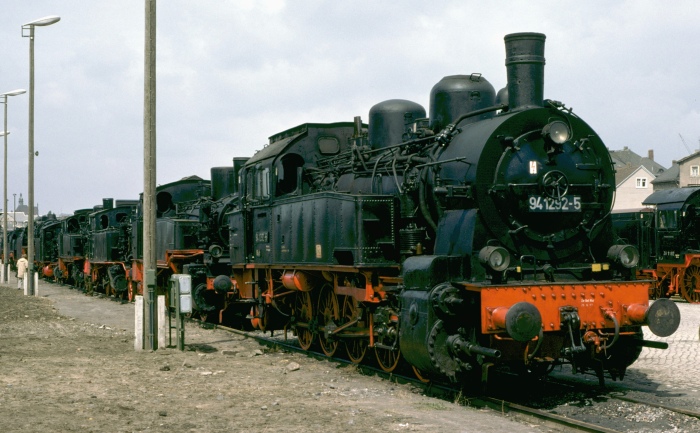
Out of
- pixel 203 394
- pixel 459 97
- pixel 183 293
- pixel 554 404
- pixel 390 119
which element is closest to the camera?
pixel 554 404

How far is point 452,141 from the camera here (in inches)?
391

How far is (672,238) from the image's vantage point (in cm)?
2564

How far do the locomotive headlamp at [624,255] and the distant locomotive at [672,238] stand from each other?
15.6 m

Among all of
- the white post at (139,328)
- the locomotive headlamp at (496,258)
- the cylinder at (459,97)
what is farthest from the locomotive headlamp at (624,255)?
the white post at (139,328)

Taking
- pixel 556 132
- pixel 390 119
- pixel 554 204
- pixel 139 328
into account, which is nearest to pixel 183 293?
pixel 139 328

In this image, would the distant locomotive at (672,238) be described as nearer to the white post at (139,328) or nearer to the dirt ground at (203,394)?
the dirt ground at (203,394)

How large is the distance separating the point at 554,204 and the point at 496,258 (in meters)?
1.11

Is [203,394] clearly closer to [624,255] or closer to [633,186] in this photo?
[624,255]

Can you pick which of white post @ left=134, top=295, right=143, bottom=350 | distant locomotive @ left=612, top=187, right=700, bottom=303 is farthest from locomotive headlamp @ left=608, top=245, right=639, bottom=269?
distant locomotive @ left=612, top=187, right=700, bottom=303

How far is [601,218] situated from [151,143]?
7.24 metres

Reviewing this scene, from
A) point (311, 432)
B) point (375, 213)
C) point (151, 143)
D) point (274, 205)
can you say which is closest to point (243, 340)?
point (274, 205)

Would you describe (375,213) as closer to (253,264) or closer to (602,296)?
(602,296)

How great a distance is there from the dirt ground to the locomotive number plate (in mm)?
2280

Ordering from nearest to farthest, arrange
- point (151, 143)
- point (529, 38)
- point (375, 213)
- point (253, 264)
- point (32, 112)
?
point (529, 38)
point (375, 213)
point (151, 143)
point (253, 264)
point (32, 112)
